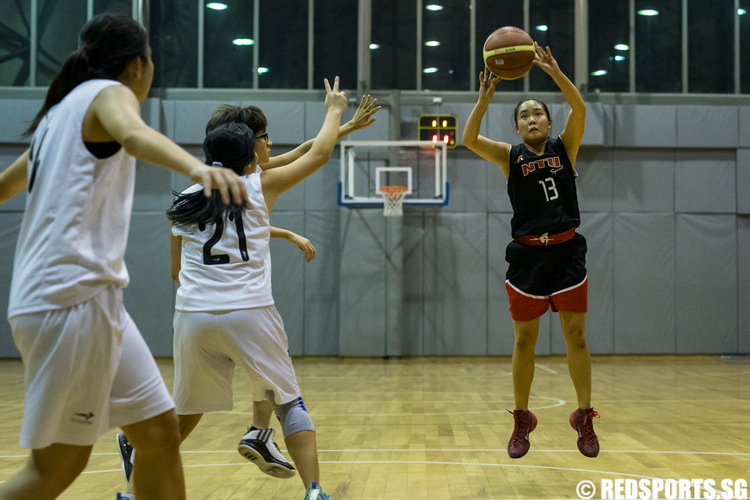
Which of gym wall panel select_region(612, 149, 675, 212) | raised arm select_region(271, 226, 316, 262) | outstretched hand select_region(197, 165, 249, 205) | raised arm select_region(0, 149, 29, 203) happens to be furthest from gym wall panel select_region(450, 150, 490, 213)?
outstretched hand select_region(197, 165, 249, 205)

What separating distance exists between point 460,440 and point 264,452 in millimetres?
2269

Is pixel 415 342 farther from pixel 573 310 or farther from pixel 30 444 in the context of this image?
pixel 30 444

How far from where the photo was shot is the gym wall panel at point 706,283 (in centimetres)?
1284

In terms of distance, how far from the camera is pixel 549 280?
4.00m

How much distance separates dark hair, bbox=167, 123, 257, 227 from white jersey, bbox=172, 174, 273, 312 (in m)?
0.05

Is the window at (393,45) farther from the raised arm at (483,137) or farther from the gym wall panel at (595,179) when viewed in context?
the raised arm at (483,137)

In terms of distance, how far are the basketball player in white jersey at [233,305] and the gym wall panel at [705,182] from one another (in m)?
11.5

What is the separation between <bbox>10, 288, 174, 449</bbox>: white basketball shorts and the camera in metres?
1.83

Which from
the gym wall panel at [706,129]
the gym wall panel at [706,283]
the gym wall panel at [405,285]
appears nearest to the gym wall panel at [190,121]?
the gym wall panel at [405,285]

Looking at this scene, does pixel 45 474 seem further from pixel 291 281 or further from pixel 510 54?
pixel 291 281

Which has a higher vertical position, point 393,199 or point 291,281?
point 393,199

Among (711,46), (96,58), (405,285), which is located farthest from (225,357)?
(711,46)

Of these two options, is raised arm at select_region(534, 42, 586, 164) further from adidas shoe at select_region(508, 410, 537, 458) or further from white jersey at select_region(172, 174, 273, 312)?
white jersey at select_region(172, 174, 273, 312)

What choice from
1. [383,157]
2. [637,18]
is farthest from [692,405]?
[637,18]
